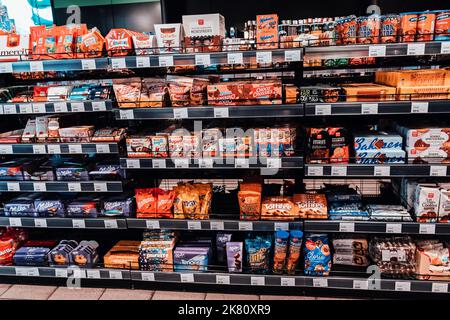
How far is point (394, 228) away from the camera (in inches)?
80.8

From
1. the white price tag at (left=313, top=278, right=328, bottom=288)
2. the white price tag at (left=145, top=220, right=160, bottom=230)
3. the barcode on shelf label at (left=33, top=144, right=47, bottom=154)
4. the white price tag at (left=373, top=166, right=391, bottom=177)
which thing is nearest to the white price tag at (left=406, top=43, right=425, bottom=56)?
the white price tag at (left=373, top=166, right=391, bottom=177)

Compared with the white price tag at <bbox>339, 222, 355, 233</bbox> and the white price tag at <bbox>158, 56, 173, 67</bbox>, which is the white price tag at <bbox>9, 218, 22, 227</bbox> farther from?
the white price tag at <bbox>339, 222, 355, 233</bbox>

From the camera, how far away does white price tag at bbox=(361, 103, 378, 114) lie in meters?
1.96

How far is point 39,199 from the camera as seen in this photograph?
2.50 meters

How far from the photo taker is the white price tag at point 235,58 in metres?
2.00

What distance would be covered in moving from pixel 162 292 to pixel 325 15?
375cm

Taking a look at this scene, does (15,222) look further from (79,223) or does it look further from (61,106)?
(61,106)

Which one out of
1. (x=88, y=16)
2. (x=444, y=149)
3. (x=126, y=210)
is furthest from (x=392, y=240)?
(x=88, y=16)

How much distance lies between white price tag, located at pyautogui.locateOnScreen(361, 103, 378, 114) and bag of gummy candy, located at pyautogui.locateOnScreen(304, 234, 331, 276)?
84 cm

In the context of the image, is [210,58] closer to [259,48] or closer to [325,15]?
[259,48]

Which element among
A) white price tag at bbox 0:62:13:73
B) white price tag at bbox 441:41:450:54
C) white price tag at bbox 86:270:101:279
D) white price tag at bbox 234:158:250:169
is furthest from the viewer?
white price tag at bbox 86:270:101:279

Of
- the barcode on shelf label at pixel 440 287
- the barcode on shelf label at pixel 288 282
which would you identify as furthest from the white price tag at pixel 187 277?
the barcode on shelf label at pixel 440 287

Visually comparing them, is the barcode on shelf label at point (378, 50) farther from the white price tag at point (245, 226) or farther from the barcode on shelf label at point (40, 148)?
the barcode on shelf label at point (40, 148)

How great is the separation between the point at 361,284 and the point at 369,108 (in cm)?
108
